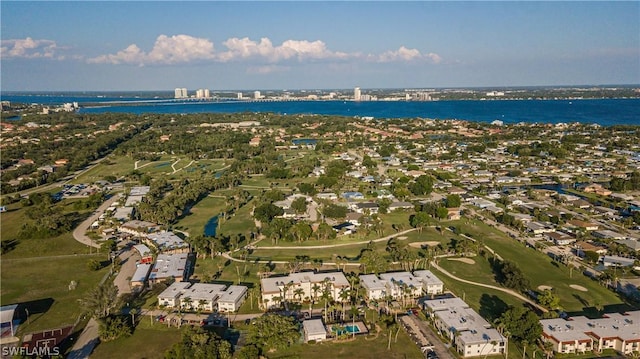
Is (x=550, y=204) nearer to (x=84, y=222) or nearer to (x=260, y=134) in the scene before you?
(x=84, y=222)

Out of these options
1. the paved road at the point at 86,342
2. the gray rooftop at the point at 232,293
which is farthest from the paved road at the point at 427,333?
the paved road at the point at 86,342

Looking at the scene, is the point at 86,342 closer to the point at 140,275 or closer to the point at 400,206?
the point at 140,275

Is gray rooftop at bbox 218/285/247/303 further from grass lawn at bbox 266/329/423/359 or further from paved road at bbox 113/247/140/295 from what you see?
paved road at bbox 113/247/140/295

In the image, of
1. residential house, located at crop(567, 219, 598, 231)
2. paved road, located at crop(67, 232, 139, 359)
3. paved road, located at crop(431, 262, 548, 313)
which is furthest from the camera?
residential house, located at crop(567, 219, 598, 231)

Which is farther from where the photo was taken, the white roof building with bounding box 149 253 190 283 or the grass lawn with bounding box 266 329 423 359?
the white roof building with bounding box 149 253 190 283

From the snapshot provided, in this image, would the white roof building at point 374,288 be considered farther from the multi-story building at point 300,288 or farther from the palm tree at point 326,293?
the palm tree at point 326,293

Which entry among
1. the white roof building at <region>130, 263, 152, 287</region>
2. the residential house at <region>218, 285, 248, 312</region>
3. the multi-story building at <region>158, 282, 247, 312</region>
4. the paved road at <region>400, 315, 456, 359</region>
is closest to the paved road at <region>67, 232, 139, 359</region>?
the white roof building at <region>130, 263, 152, 287</region>
